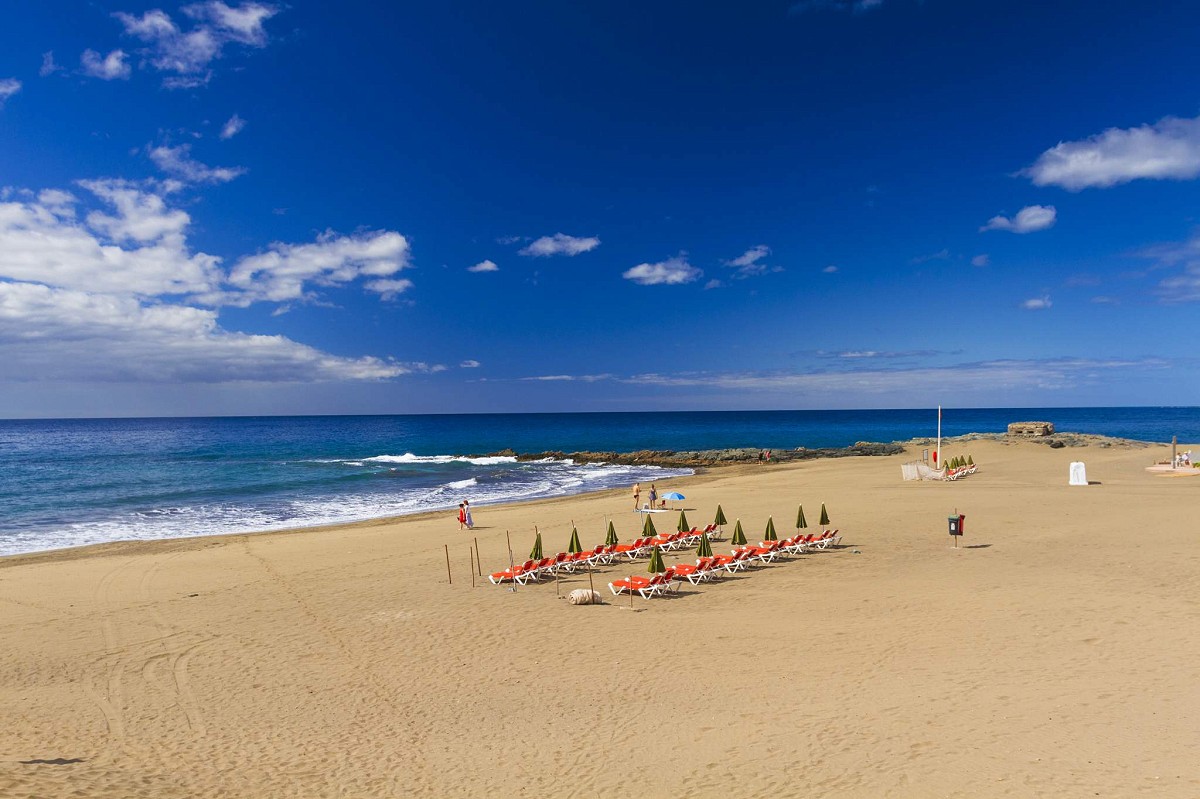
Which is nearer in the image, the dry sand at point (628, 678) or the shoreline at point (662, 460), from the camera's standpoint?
the dry sand at point (628, 678)

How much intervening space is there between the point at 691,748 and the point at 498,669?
378 cm

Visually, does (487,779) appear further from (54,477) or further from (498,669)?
(54,477)

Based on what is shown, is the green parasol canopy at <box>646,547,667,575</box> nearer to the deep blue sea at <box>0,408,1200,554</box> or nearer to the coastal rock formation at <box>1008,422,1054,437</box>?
the deep blue sea at <box>0,408,1200,554</box>

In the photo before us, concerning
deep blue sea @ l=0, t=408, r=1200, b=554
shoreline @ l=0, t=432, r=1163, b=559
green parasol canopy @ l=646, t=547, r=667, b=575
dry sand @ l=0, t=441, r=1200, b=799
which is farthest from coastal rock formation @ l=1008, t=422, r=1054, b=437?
green parasol canopy @ l=646, t=547, r=667, b=575

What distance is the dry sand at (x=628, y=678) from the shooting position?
23.1ft

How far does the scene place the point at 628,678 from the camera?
9656 mm

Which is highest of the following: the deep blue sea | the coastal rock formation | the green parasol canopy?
the coastal rock formation

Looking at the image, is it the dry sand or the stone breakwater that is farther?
the stone breakwater

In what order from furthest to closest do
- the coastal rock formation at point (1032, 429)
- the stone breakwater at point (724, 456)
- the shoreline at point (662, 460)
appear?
the stone breakwater at point (724, 456)
the coastal rock formation at point (1032, 429)
the shoreline at point (662, 460)

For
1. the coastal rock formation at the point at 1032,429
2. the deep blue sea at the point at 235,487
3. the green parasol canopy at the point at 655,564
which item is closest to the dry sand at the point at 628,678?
the green parasol canopy at the point at 655,564

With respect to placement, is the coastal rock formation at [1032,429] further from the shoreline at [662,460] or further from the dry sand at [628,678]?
the dry sand at [628,678]

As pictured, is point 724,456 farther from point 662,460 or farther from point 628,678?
point 628,678

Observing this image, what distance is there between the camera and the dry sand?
7.03 m

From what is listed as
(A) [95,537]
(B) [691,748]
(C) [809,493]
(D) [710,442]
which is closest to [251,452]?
(A) [95,537]
